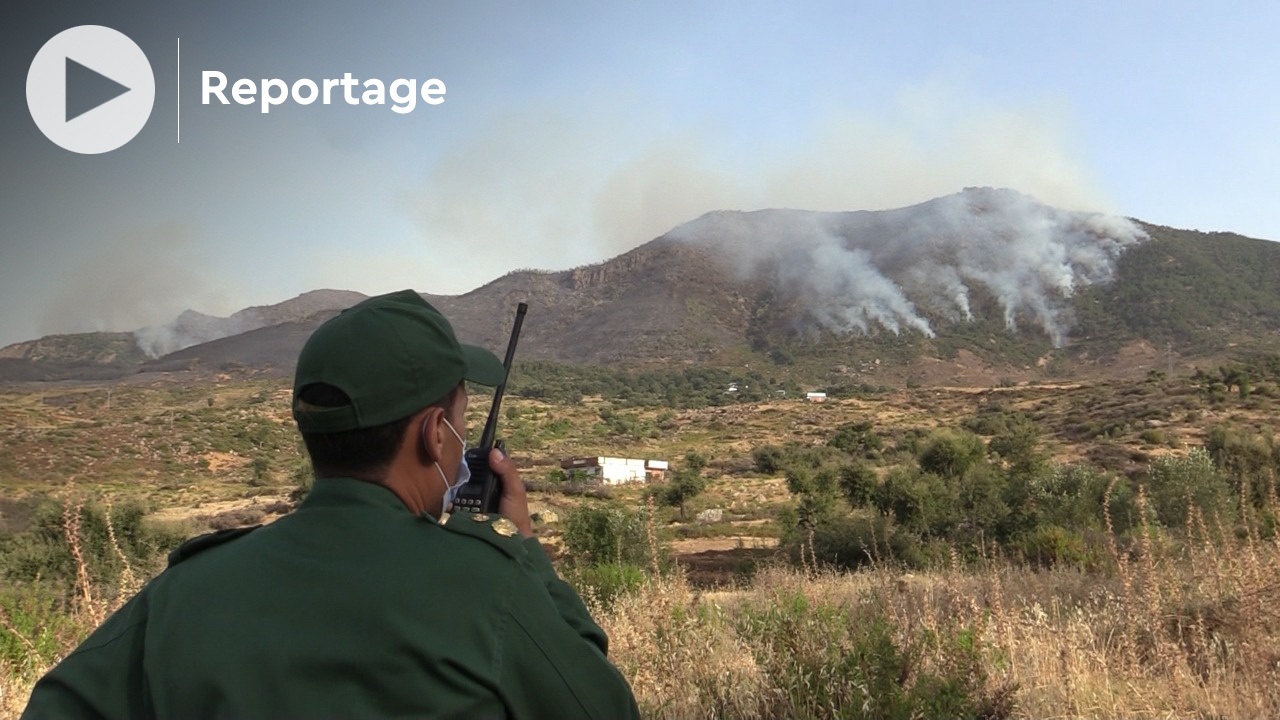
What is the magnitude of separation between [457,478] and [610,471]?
39.5 meters

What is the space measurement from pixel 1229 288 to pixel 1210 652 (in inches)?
4720

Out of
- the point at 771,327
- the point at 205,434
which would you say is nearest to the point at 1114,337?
the point at 771,327

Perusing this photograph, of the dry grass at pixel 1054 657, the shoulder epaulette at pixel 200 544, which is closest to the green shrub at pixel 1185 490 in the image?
the dry grass at pixel 1054 657

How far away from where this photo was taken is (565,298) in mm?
179000

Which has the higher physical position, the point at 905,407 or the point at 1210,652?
the point at 1210,652

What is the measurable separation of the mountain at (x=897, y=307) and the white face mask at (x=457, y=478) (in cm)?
7906

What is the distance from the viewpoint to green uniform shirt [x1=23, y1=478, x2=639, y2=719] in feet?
4.35

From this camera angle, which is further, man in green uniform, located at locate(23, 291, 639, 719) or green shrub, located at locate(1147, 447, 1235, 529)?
green shrub, located at locate(1147, 447, 1235, 529)

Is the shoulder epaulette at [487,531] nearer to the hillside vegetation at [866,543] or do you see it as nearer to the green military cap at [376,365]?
the green military cap at [376,365]

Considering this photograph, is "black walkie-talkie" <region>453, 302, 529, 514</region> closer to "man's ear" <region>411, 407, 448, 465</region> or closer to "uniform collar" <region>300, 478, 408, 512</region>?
"man's ear" <region>411, 407, 448, 465</region>

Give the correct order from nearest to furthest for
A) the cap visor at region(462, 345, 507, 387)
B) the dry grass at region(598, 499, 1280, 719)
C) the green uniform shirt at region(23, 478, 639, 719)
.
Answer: the green uniform shirt at region(23, 478, 639, 719), the cap visor at region(462, 345, 507, 387), the dry grass at region(598, 499, 1280, 719)

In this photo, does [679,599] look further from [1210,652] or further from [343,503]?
[343,503]

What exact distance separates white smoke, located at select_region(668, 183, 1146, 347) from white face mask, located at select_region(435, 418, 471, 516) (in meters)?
122

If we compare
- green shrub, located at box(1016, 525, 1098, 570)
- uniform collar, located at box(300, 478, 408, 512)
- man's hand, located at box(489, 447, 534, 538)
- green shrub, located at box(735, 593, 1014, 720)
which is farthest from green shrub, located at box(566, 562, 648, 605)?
uniform collar, located at box(300, 478, 408, 512)
